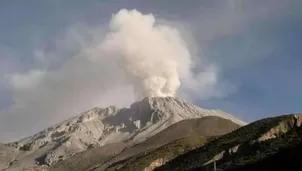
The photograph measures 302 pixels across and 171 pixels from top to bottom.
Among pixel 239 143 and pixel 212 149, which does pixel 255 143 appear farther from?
pixel 212 149

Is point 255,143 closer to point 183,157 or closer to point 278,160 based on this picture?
point 183,157

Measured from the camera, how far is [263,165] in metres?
71.9

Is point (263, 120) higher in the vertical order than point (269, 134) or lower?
higher

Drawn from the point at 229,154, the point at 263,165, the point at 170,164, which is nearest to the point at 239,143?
the point at 229,154

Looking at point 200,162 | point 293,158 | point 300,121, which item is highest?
point 300,121

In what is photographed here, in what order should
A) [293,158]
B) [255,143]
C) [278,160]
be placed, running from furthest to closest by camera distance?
[255,143] < [278,160] < [293,158]

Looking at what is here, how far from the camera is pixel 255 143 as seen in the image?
14000 centimetres

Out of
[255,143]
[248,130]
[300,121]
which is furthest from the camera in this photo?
[248,130]

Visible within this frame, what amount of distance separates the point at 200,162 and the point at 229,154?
854 cm

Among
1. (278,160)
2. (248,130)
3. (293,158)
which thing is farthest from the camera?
(248,130)

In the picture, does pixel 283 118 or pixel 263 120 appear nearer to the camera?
pixel 283 118

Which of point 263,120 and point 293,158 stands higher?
point 263,120

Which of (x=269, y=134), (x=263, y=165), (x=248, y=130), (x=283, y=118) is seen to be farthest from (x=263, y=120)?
(x=263, y=165)

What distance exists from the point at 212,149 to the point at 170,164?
60.0 ft
